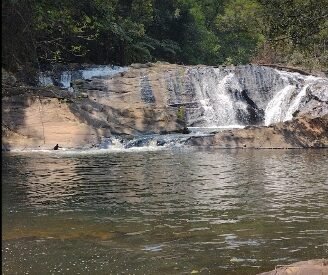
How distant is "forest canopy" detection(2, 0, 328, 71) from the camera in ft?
27.5

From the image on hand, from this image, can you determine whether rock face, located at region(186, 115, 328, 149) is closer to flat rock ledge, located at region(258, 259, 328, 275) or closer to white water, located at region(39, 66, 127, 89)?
white water, located at region(39, 66, 127, 89)

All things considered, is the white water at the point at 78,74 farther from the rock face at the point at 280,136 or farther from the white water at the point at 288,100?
the rock face at the point at 280,136

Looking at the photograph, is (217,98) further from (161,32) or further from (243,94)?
(161,32)

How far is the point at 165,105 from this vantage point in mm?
25406

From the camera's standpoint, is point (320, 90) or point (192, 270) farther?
point (320, 90)

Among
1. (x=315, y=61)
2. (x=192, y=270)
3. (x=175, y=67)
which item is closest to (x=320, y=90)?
(x=175, y=67)

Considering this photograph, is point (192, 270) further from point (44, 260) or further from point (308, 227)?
point (308, 227)

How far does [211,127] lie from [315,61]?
51.4ft

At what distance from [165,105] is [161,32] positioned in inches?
570

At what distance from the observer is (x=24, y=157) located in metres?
16.8

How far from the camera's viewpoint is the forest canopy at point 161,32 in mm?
8383

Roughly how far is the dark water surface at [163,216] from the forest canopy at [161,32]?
2426mm

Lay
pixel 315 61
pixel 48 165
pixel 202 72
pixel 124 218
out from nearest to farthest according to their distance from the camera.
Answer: pixel 124 218 → pixel 315 61 → pixel 48 165 → pixel 202 72

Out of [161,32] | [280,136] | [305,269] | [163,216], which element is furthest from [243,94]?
[305,269]
